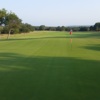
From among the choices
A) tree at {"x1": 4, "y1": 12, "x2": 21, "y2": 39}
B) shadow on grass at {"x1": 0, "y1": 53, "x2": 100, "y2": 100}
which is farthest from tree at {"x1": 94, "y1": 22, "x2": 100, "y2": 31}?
shadow on grass at {"x1": 0, "y1": 53, "x2": 100, "y2": 100}

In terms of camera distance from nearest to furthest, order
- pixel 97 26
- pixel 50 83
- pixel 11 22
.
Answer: pixel 50 83, pixel 11 22, pixel 97 26

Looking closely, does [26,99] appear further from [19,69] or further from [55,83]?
[19,69]

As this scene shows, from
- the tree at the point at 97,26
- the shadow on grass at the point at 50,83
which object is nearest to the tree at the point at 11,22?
the tree at the point at 97,26

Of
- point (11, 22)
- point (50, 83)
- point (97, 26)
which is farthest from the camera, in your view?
point (97, 26)

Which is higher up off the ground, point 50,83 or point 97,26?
point 50,83

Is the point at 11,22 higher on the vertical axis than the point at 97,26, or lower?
higher

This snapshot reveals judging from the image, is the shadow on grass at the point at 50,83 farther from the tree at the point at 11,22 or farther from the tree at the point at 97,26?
the tree at the point at 97,26

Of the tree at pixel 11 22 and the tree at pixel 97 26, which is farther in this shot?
the tree at pixel 97 26

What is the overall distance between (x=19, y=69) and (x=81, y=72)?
11.6 feet

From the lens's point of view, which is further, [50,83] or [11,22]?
[11,22]

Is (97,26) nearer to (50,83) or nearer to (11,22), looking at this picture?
(11,22)

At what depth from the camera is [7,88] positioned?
1046 centimetres

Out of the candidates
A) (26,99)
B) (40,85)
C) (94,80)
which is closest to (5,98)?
(26,99)

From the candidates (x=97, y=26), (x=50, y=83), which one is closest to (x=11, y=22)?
(x=97, y=26)
